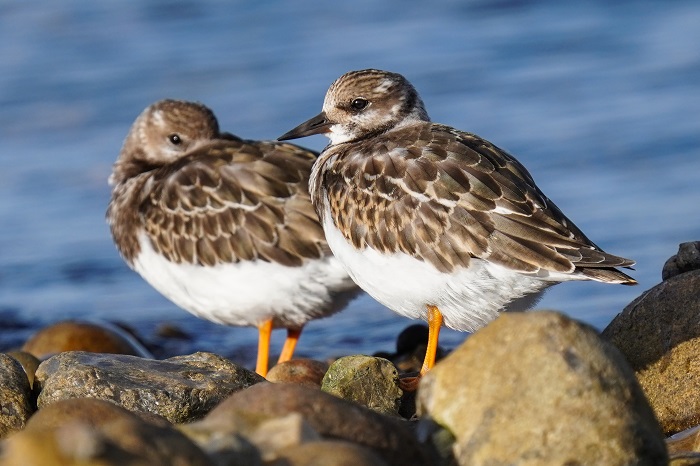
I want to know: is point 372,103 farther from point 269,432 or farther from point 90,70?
point 90,70

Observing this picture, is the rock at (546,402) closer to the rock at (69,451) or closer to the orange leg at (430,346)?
the rock at (69,451)

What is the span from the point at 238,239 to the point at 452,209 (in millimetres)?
1598

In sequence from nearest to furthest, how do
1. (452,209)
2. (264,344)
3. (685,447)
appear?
1. (685,447)
2. (452,209)
3. (264,344)

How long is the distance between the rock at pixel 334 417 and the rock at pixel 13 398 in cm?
138

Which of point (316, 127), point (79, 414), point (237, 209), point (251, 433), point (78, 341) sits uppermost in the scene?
point (316, 127)

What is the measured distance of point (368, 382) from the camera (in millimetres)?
4438

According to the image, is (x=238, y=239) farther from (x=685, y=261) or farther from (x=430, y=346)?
(x=685, y=261)

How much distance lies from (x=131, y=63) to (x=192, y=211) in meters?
6.72

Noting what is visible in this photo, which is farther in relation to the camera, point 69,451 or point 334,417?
point 334,417

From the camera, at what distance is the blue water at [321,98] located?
8094 mm

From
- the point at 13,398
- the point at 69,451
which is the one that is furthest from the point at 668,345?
the point at 69,451

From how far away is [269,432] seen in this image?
9.31 feet

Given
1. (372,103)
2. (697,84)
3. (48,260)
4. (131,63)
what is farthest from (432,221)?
(131,63)

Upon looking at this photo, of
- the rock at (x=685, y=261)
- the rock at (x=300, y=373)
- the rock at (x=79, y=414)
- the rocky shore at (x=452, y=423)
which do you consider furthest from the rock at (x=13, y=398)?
the rock at (x=685, y=261)
